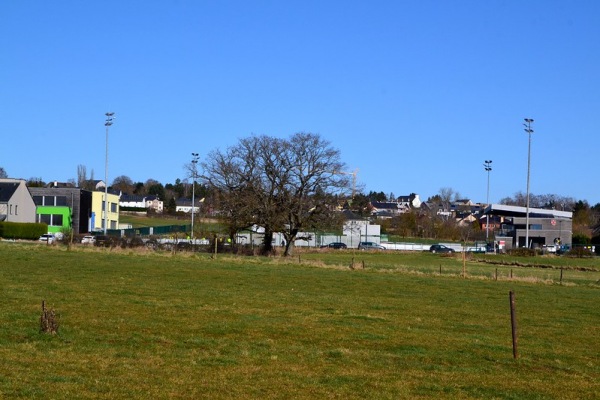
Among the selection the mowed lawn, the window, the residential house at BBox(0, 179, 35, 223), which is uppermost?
the residential house at BBox(0, 179, 35, 223)

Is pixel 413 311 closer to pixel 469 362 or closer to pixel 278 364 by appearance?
pixel 469 362

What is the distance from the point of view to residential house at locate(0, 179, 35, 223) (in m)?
93.6

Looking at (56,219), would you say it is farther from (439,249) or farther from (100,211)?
(439,249)

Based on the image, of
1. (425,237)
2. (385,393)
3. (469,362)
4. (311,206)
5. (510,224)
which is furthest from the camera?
(425,237)

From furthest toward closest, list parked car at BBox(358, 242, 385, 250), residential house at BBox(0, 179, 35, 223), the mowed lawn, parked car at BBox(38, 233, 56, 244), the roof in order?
parked car at BBox(358, 242, 385, 250) < the roof < residential house at BBox(0, 179, 35, 223) < parked car at BBox(38, 233, 56, 244) < the mowed lawn

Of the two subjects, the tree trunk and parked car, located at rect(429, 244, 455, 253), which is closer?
the tree trunk

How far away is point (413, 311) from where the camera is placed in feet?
86.6

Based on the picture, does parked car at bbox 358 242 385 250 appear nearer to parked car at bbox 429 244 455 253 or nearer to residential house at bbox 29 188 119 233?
parked car at bbox 429 244 455 253

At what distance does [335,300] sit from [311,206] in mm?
41838

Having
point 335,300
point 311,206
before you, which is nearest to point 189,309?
point 335,300

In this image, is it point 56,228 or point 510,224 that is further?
point 510,224

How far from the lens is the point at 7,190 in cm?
9512

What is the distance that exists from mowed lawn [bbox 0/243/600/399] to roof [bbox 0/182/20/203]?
62054mm

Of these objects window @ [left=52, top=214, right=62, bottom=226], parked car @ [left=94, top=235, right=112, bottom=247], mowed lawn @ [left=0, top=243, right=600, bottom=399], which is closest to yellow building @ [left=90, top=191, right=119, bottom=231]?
window @ [left=52, top=214, right=62, bottom=226]
